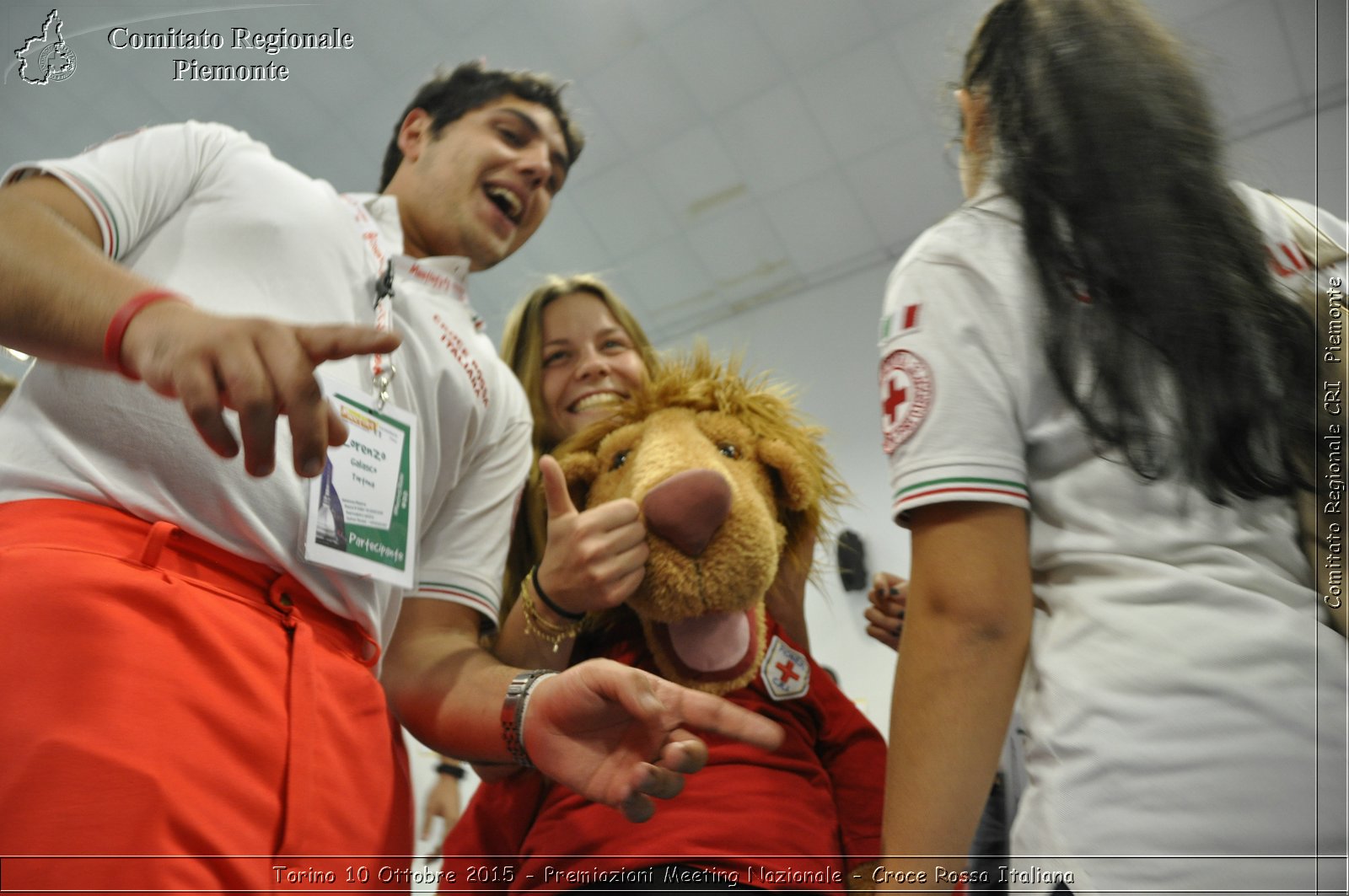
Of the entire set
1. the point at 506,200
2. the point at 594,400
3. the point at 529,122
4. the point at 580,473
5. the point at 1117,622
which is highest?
the point at 529,122

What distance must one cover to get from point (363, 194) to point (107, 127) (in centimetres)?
31

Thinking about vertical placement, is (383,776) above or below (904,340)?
below

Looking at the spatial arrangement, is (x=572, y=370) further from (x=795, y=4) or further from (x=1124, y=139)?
(x=1124, y=139)

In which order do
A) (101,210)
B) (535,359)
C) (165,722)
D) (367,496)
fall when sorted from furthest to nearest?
(535,359) → (367,496) → (101,210) → (165,722)

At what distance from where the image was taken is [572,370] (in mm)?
1429

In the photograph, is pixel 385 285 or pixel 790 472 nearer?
pixel 385 285

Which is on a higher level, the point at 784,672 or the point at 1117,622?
the point at 1117,622

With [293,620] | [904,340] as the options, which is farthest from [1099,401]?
→ [293,620]

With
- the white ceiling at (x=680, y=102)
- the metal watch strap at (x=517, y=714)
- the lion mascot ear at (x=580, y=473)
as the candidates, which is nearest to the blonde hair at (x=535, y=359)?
the white ceiling at (x=680, y=102)

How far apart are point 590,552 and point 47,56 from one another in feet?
2.56

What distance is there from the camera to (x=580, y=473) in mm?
1092

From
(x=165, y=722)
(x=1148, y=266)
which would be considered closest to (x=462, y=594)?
(x=165, y=722)

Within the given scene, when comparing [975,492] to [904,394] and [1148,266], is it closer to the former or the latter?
[904,394]

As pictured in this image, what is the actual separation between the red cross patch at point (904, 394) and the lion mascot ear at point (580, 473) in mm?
458
